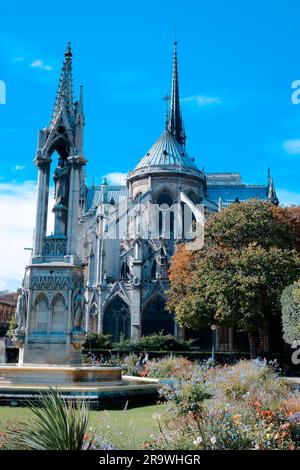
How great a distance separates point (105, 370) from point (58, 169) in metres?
6.71

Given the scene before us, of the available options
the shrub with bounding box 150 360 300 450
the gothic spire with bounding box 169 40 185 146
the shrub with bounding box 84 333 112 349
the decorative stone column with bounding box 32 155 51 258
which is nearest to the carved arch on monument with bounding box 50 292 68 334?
the decorative stone column with bounding box 32 155 51 258

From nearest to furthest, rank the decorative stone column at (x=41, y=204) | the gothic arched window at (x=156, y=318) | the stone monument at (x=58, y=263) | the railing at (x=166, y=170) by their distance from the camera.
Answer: the stone monument at (x=58, y=263) < the decorative stone column at (x=41, y=204) < the gothic arched window at (x=156, y=318) < the railing at (x=166, y=170)

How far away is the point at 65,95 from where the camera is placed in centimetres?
1812

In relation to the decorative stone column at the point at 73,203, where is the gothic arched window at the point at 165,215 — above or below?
above

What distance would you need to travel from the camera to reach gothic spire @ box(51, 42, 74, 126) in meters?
18.0

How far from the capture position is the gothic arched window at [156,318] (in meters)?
57.6

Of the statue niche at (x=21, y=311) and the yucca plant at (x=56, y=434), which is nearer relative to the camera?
the yucca plant at (x=56, y=434)

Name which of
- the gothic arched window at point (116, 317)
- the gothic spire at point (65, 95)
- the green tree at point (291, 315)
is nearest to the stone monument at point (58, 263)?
the gothic spire at point (65, 95)

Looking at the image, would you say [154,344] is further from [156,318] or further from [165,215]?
[165,215]

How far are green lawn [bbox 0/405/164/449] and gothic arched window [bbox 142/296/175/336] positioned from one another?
44195mm

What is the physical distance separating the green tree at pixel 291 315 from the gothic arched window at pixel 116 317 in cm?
2840

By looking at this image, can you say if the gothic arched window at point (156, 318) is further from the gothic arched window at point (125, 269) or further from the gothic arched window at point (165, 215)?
the gothic arched window at point (165, 215)
